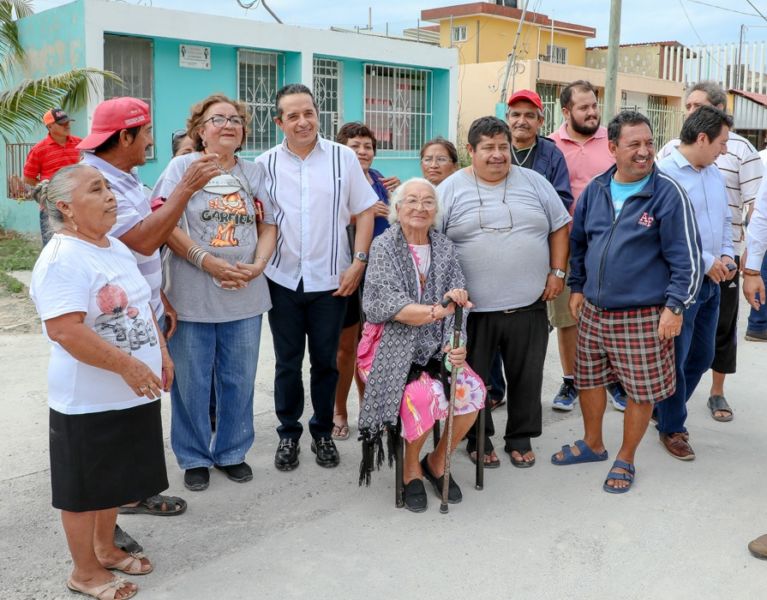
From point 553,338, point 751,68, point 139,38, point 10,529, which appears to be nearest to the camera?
point 10,529

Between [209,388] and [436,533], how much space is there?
1322 millimetres

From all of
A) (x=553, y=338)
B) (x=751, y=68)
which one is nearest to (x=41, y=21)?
(x=553, y=338)

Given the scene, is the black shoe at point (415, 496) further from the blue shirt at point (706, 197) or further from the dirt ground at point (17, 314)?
Result: the dirt ground at point (17, 314)

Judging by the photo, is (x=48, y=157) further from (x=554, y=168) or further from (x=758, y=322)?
(x=758, y=322)

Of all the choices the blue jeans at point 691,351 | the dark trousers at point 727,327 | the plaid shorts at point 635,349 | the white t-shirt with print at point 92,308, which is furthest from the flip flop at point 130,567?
the dark trousers at point 727,327

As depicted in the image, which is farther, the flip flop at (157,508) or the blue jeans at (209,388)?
the blue jeans at (209,388)

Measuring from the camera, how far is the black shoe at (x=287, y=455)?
4184 mm

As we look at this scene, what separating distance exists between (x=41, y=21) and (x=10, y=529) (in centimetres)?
994

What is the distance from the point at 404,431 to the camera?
372 centimetres

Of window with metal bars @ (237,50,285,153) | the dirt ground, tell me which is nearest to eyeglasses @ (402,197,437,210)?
the dirt ground

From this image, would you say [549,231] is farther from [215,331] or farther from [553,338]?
[553,338]

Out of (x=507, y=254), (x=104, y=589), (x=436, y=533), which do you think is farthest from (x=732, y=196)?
(x=104, y=589)

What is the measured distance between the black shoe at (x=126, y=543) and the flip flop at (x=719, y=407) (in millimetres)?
3559

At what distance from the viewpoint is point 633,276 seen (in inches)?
153
